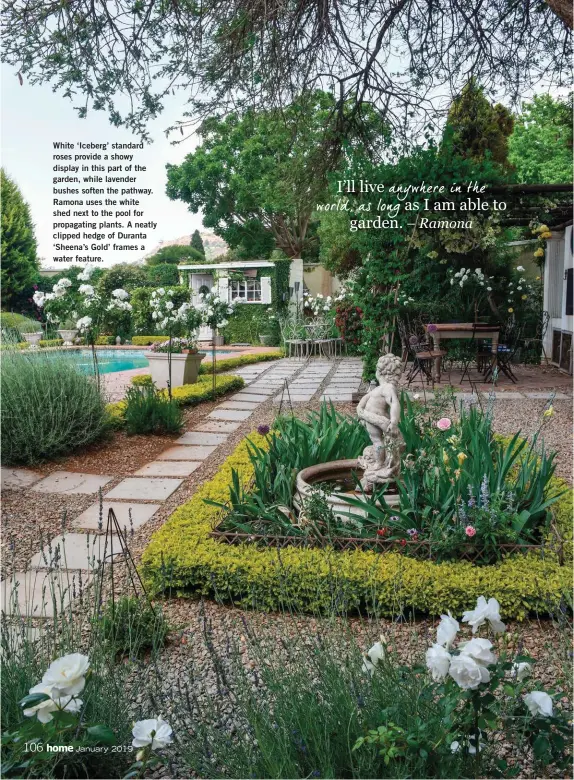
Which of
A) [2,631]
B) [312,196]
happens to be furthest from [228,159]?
[2,631]

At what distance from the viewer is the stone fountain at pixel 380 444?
302 centimetres

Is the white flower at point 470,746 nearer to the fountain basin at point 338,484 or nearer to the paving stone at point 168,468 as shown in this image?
the fountain basin at point 338,484

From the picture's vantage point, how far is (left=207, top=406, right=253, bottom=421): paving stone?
255 inches

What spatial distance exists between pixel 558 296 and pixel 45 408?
26.4ft

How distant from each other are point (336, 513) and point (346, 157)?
12.7 feet

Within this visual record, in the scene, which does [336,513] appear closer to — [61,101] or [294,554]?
[294,554]

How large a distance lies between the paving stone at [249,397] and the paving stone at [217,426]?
108cm

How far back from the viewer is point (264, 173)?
12.3m

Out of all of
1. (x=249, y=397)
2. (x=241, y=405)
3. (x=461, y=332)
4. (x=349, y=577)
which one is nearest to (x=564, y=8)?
(x=349, y=577)

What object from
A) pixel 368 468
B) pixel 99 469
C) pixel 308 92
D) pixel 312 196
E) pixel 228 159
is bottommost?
pixel 99 469

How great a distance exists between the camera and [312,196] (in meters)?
6.36

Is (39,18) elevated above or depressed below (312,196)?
above

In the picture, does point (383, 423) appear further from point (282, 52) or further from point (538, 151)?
point (538, 151)

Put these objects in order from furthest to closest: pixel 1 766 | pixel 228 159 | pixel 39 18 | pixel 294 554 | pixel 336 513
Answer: pixel 228 159, pixel 39 18, pixel 336 513, pixel 294 554, pixel 1 766
